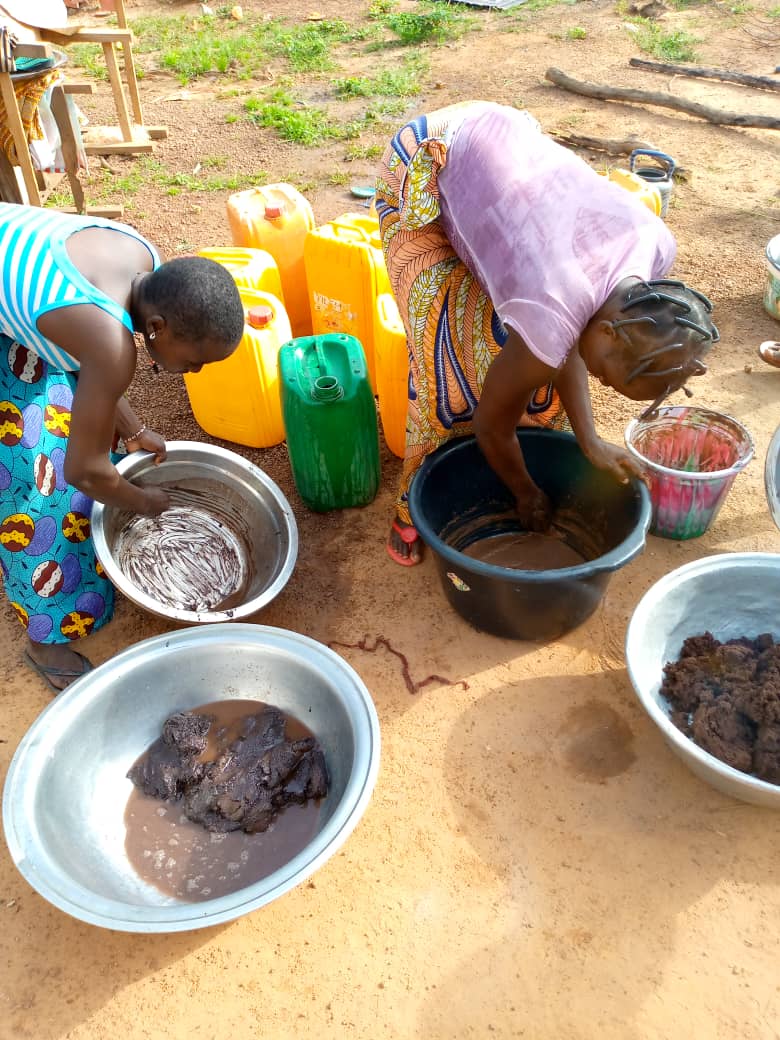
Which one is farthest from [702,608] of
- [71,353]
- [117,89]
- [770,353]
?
[117,89]

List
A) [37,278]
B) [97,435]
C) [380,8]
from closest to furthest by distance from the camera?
[37,278] < [97,435] < [380,8]

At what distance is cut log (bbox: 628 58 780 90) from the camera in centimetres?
675

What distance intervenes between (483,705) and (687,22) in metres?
9.23

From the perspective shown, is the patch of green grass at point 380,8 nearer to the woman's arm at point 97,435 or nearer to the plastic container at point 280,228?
the plastic container at point 280,228

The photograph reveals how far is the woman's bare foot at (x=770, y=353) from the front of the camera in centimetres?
348

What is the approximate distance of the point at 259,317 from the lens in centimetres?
307

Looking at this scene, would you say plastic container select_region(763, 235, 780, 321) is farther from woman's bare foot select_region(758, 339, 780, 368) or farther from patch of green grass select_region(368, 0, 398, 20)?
patch of green grass select_region(368, 0, 398, 20)

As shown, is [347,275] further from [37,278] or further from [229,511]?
[37,278]

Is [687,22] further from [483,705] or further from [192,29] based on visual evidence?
[483,705]

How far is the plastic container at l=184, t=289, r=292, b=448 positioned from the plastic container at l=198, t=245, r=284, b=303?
0.08 m

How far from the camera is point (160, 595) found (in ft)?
8.14

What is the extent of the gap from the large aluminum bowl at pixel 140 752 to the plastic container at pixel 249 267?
68.1 inches

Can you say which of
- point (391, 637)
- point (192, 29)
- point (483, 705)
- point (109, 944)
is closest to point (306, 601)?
point (391, 637)

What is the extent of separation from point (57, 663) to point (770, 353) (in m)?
3.21
